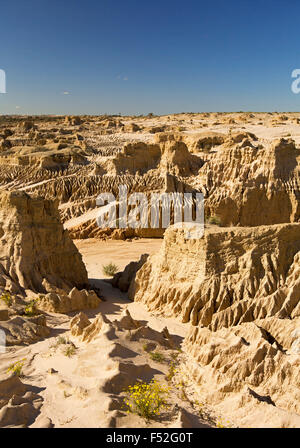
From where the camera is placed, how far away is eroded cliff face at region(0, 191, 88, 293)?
11.0 metres

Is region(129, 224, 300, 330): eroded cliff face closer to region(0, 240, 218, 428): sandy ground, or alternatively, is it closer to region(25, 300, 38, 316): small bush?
region(0, 240, 218, 428): sandy ground

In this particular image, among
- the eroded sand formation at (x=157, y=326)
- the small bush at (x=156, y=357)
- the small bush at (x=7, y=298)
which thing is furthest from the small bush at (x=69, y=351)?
the small bush at (x=7, y=298)

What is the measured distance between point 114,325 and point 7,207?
5476 millimetres

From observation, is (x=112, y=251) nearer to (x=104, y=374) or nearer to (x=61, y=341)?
(x=61, y=341)

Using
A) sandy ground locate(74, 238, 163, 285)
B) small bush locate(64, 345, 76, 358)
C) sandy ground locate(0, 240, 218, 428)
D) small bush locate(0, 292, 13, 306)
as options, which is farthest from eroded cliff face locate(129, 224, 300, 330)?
sandy ground locate(74, 238, 163, 285)

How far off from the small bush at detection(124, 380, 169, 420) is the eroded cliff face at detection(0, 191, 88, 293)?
5538 mm

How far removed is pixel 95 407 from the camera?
18.1 feet

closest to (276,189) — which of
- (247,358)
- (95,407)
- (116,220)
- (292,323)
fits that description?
(116,220)

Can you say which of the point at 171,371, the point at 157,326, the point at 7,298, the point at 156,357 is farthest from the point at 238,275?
the point at 7,298

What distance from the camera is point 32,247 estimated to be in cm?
1134

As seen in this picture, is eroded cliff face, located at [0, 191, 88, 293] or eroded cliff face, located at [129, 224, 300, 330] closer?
eroded cliff face, located at [129, 224, 300, 330]

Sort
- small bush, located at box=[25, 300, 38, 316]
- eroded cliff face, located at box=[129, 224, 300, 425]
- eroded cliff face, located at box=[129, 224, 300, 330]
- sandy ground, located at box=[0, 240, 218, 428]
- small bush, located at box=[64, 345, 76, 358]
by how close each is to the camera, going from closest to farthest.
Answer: sandy ground, located at box=[0, 240, 218, 428]
eroded cliff face, located at box=[129, 224, 300, 425]
small bush, located at box=[64, 345, 76, 358]
eroded cliff face, located at box=[129, 224, 300, 330]
small bush, located at box=[25, 300, 38, 316]

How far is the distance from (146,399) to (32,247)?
6.91m

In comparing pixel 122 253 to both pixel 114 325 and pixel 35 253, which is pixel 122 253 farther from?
pixel 114 325
